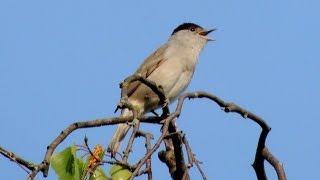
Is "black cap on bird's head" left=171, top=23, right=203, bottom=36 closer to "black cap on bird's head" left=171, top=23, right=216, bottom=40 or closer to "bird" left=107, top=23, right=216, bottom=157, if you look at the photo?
"black cap on bird's head" left=171, top=23, right=216, bottom=40

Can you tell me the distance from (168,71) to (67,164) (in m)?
6.20

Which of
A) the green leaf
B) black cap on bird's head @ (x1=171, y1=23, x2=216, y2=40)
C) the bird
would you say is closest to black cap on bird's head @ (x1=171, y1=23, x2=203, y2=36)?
black cap on bird's head @ (x1=171, y1=23, x2=216, y2=40)

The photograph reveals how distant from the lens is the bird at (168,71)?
9.10 m

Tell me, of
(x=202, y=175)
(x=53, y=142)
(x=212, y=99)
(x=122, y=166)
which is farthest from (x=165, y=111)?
(x=53, y=142)

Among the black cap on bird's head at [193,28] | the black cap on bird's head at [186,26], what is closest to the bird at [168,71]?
the black cap on bird's head at [193,28]

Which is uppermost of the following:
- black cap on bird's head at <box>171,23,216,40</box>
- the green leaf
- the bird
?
black cap on bird's head at <box>171,23,216,40</box>

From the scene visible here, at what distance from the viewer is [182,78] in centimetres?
934

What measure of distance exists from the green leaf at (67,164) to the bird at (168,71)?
5.06 meters

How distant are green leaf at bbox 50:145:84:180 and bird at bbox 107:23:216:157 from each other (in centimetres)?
506

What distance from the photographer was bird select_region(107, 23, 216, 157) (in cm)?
910

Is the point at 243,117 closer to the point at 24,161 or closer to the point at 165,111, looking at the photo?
the point at 165,111

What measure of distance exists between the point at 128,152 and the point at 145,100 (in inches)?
215

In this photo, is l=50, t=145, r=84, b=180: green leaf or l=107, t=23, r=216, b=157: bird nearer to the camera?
l=50, t=145, r=84, b=180: green leaf

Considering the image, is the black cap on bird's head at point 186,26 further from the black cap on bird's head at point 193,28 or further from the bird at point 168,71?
the bird at point 168,71
